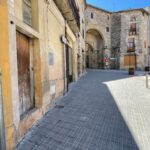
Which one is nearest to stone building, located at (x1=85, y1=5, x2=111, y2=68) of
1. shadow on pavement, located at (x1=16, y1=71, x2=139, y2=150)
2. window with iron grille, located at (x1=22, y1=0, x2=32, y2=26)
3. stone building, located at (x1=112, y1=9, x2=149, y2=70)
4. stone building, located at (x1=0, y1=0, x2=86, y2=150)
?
stone building, located at (x1=112, y1=9, x2=149, y2=70)

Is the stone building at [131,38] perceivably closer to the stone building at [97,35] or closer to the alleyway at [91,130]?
the stone building at [97,35]

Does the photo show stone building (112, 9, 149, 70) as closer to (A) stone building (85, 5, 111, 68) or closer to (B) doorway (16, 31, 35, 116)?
(A) stone building (85, 5, 111, 68)

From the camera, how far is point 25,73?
3.53 m

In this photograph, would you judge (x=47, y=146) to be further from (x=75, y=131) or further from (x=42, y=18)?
(x=42, y=18)

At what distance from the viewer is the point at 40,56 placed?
3938 millimetres

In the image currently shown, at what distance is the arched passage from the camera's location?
3105 centimetres

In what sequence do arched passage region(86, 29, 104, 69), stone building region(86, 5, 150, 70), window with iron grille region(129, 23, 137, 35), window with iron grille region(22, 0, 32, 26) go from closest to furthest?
window with iron grille region(22, 0, 32, 26), stone building region(86, 5, 150, 70), window with iron grille region(129, 23, 137, 35), arched passage region(86, 29, 104, 69)

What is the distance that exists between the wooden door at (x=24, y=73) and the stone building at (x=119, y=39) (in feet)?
85.5

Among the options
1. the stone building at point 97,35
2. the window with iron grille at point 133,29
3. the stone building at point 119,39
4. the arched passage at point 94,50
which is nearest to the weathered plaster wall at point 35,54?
the stone building at point 97,35

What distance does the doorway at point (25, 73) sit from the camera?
3283 mm

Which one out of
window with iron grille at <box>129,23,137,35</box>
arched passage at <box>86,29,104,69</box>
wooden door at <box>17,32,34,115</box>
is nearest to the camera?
wooden door at <box>17,32,34,115</box>

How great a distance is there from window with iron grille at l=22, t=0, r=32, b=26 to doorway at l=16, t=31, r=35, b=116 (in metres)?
0.38

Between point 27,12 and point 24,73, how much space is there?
1.42 m

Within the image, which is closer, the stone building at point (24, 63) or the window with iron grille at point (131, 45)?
the stone building at point (24, 63)
